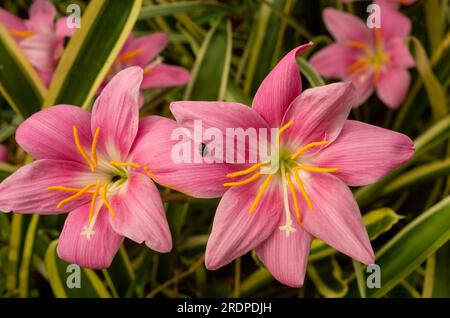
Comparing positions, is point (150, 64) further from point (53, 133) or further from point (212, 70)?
point (53, 133)

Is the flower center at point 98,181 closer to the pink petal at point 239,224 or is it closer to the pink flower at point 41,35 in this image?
the pink petal at point 239,224

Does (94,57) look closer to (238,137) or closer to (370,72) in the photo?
(238,137)

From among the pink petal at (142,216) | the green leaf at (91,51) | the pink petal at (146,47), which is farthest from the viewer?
the pink petal at (146,47)

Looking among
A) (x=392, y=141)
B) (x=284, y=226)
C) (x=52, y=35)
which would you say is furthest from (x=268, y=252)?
(x=52, y=35)

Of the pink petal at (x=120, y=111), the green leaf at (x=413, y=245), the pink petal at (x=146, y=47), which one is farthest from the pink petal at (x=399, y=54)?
the pink petal at (x=120, y=111)

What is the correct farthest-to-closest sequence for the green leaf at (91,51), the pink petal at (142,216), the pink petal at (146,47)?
1. the pink petal at (146,47)
2. the green leaf at (91,51)
3. the pink petal at (142,216)

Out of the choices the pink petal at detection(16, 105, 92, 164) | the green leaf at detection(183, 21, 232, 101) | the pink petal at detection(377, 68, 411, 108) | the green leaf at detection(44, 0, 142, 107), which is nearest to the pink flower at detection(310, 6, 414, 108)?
the pink petal at detection(377, 68, 411, 108)
